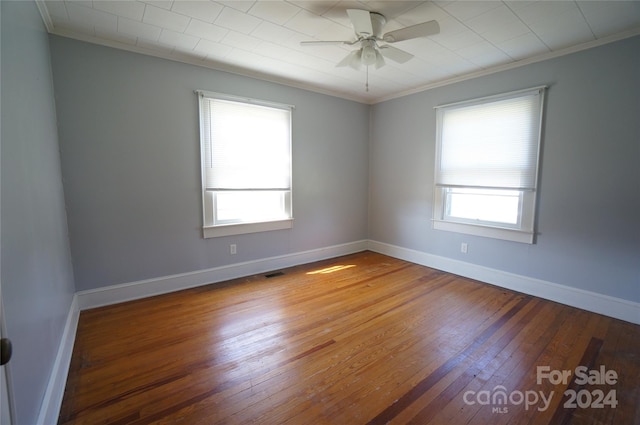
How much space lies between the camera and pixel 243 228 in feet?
12.1

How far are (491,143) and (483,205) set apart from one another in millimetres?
763

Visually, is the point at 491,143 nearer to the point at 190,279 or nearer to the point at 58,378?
the point at 190,279

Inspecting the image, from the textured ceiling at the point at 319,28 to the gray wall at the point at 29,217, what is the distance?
0.51 meters

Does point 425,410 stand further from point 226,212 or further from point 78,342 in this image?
point 226,212

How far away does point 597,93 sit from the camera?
2709 mm

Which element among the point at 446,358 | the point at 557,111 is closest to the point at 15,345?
the point at 446,358

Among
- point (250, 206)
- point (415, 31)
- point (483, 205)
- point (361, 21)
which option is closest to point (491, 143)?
point (483, 205)

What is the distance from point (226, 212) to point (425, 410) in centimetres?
288

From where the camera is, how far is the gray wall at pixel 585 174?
8.46 ft

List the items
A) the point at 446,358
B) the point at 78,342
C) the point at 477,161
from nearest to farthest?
the point at 446,358, the point at 78,342, the point at 477,161

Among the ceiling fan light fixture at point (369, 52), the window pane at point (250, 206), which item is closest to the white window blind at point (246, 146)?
the window pane at point (250, 206)

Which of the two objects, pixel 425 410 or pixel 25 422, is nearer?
pixel 25 422

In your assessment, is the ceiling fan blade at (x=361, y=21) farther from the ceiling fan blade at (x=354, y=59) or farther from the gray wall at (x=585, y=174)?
the gray wall at (x=585, y=174)

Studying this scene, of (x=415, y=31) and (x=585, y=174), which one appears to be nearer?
(x=415, y=31)
